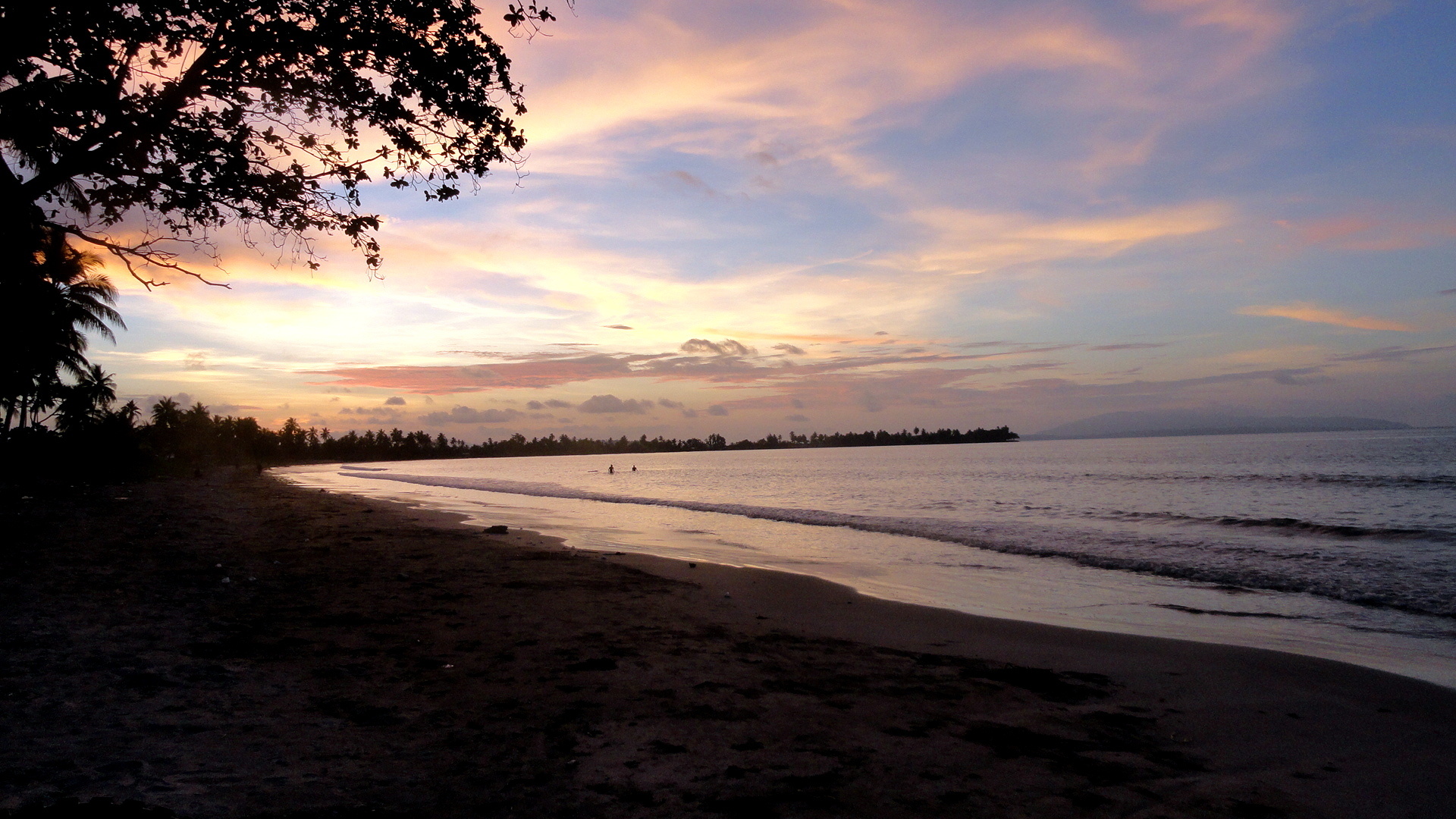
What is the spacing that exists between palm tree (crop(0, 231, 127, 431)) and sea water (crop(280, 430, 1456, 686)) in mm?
11476

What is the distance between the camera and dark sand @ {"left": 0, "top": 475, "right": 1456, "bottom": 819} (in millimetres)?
4250

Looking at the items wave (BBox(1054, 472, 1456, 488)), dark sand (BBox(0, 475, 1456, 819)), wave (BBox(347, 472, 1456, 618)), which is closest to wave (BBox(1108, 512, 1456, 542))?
wave (BBox(347, 472, 1456, 618))

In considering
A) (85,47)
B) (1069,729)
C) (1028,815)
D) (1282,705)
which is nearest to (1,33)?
(85,47)

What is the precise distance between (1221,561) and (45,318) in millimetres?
31896

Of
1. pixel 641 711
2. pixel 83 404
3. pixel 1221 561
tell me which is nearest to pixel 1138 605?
pixel 1221 561

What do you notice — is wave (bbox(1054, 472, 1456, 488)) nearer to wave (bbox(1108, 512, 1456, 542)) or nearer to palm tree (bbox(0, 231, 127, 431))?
wave (bbox(1108, 512, 1456, 542))

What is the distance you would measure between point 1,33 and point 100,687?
664 centimetres

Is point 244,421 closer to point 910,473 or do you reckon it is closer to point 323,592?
point 910,473

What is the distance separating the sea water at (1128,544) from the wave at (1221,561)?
7 centimetres

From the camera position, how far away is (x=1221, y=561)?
16.4 m

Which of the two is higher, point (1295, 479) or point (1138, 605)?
point (1295, 479)

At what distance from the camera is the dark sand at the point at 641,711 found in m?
4.25

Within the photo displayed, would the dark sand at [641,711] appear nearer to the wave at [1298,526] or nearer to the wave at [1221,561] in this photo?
the wave at [1221,561]

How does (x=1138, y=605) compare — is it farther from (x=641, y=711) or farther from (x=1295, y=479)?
(x=1295, y=479)
